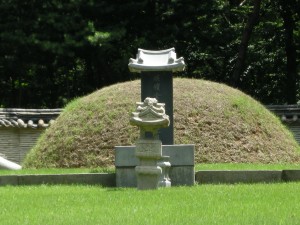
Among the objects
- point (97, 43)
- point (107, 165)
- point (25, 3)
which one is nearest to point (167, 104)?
point (107, 165)

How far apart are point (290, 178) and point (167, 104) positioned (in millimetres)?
3343

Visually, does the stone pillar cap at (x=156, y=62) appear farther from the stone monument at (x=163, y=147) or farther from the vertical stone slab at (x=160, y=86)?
the vertical stone slab at (x=160, y=86)

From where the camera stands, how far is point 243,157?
1873cm

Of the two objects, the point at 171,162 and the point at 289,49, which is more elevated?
the point at 289,49

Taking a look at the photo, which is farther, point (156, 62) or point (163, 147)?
point (156, 62)

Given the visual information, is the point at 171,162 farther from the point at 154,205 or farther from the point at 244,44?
the point at 244,44

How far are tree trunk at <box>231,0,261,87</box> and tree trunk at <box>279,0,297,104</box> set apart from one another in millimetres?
1868

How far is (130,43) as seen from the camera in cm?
2816

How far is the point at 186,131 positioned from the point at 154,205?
9.04 m

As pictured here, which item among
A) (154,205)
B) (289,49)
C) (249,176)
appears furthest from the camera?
(289,49)

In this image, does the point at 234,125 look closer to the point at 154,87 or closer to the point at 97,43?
the point at 154,87

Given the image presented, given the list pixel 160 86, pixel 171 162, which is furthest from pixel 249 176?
pixel 160 86

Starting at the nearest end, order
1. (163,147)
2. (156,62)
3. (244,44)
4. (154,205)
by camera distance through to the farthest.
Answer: (154,205), (163,147), (156,62), (244,44)

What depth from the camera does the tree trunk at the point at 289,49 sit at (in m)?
30.9
